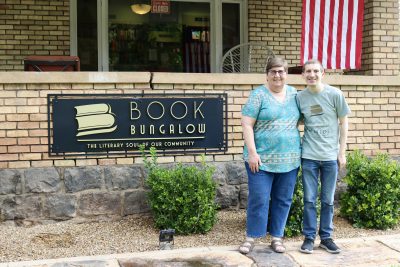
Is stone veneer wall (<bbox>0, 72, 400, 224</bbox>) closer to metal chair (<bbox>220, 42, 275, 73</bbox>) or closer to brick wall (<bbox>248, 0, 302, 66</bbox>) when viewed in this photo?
metal chair (<bbox>220, 42, 275, 73</bbox>)

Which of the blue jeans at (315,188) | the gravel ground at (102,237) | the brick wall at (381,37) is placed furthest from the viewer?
the brick wall at (381,37)

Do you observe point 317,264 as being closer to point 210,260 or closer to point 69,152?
point 210,260

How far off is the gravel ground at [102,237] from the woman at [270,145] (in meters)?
0.55

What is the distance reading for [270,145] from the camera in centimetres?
472

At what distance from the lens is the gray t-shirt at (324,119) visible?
4.75 meters

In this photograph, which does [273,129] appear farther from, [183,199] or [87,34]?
[87,34]

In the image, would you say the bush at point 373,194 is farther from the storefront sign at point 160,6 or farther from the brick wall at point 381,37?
the storefront sign at point 160,6

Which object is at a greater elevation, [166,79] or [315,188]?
[166,79]

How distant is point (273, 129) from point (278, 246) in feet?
3.43

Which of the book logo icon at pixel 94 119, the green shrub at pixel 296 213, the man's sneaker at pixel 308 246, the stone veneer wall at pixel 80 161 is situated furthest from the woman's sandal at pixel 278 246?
the book logo icon at pixel 94 119

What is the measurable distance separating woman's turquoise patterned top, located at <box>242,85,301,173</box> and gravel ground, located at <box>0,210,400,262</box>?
969 millimetres

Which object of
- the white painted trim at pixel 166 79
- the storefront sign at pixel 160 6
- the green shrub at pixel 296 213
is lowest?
the green shrub at pixel 296 213

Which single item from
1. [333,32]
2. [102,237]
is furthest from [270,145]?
[333,32]

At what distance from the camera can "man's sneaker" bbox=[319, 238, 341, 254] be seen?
487 centimetres
